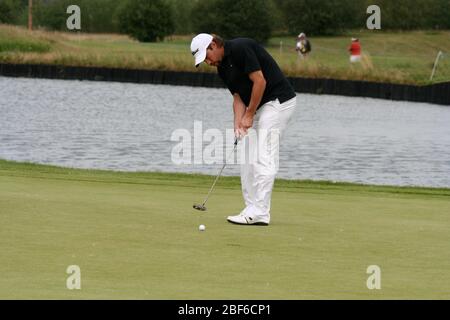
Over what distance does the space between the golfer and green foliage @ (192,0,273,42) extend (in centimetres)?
9286

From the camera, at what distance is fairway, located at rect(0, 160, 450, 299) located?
747 cm

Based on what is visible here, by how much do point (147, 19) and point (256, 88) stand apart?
311ft

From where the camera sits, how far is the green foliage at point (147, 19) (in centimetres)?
10431

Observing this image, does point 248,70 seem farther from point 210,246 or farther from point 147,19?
point 147,19

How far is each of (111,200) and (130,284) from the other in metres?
5.22

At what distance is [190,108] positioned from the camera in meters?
52.7

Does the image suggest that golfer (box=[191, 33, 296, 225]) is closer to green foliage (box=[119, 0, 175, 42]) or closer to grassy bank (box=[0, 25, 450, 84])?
grassy bank (box=[0, 25, 450, 84])

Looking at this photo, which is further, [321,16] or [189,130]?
[321,16]

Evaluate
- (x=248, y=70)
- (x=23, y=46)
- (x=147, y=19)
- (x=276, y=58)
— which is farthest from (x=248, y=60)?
(x=147, y=19)

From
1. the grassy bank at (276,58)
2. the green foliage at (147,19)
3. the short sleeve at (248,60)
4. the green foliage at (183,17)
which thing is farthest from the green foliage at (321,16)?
the short sleeve at (248,60)

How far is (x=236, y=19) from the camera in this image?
104250mm

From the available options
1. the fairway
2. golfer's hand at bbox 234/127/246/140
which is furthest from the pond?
golfer's hand at bbox 234/127/246/140

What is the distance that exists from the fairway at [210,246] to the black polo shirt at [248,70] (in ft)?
3.75

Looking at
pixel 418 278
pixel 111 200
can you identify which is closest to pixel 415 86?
pixel 111 200
